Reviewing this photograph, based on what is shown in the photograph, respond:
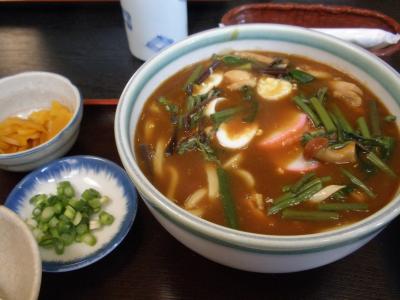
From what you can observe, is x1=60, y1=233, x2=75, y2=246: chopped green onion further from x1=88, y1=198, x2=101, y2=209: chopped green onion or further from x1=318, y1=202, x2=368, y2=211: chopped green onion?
x1=318, y1=202, x2=368, y2=211: chopped green onion

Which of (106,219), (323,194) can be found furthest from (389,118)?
(106,219)

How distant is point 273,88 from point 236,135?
32cm

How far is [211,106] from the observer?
155 centimetres

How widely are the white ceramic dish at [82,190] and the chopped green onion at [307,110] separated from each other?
759mm

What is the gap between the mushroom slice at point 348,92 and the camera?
4.95ft

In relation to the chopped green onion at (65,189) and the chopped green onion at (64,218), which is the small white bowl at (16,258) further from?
the chopped green onion at (65,189)

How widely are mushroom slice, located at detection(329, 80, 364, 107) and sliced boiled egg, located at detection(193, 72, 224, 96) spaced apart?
0.48 metres

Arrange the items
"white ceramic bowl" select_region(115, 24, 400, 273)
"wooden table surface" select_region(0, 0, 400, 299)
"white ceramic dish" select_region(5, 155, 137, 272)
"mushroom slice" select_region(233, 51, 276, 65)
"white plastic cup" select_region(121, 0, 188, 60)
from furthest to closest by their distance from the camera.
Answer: "white plastic cup" select_region(121, 0, 188, 60)
"mushroom slice" select_region(233, 51, 276, 65)
"white ceramic dish" select_region(5, 155, 137, 272)
"wooden table surface" select_region(0, 0, 400, 299)
"white ceramic bowl" select_region(115, 24, 400, 273)

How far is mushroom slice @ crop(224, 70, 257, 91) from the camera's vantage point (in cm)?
164

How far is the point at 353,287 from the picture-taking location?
127 centimetres

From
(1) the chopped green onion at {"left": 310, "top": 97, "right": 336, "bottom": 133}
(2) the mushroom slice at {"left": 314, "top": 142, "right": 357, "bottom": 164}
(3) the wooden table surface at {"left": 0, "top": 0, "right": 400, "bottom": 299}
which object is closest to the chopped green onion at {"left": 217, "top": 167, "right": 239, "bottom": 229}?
(3) the wooden table surface at {"left": 0, "top": 0, "right": 400, "bottom": 299}

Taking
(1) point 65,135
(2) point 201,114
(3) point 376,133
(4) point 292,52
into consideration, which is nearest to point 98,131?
(1) point 65,135

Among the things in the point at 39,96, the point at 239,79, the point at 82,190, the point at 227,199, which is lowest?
the point at 82,190

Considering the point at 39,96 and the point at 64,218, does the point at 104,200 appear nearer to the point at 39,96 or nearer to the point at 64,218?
the point at 64,218
